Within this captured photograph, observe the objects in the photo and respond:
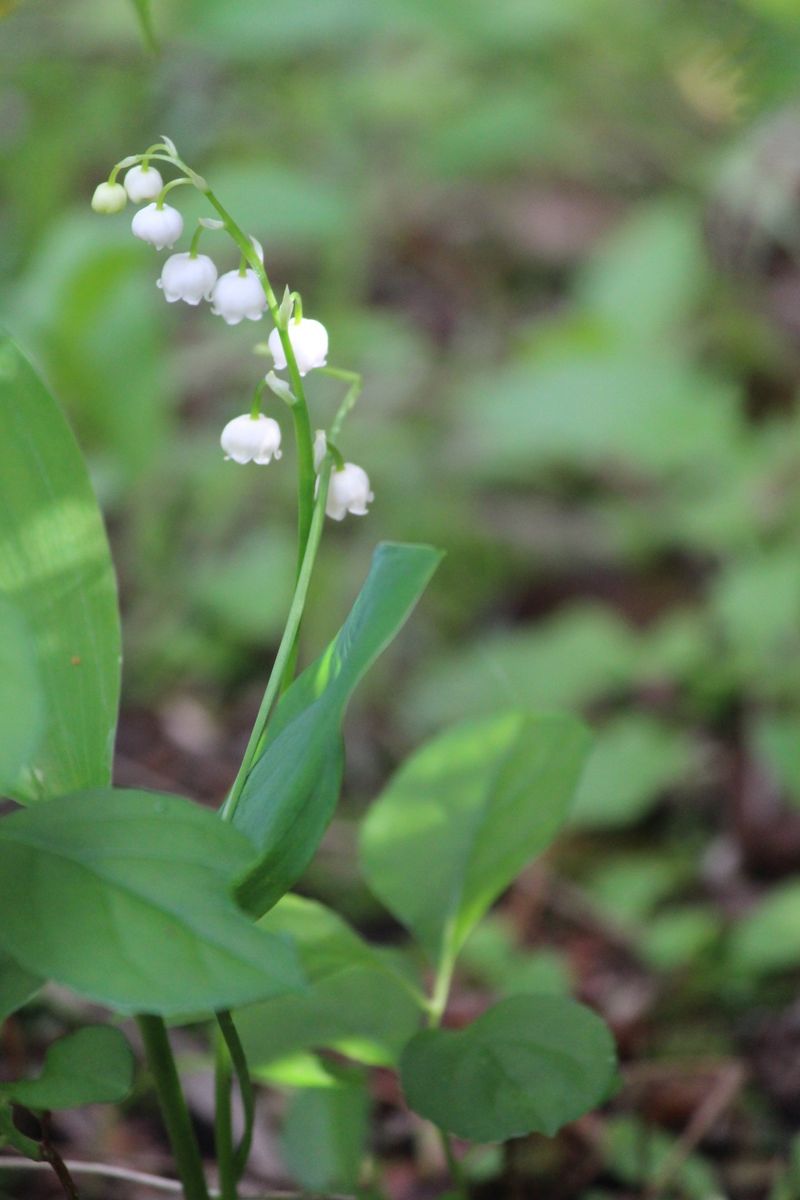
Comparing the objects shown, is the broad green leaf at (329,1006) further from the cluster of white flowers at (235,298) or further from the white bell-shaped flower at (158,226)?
the white bell-shaped flower at (158,226)

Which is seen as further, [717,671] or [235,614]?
[235,614]

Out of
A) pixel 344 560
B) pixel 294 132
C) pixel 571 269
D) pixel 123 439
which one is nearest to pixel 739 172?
pixel 571 269

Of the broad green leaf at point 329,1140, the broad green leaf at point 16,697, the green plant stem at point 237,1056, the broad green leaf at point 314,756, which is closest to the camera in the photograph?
the broad green leaf at point 16,697

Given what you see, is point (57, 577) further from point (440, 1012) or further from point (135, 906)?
point (440, 1012)

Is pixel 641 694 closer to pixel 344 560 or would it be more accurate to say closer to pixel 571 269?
pixel 344 560

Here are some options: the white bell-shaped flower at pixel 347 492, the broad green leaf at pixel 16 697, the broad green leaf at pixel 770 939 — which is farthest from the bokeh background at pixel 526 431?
the broad green leaf at pixel 16 697

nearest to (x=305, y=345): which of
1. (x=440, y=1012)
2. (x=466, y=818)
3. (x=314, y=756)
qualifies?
(x=314, y=756)
